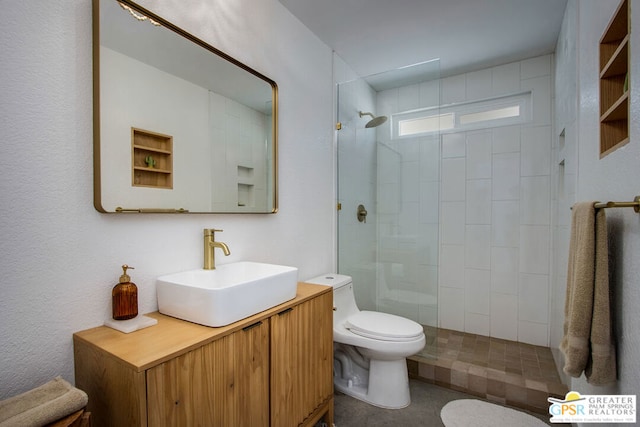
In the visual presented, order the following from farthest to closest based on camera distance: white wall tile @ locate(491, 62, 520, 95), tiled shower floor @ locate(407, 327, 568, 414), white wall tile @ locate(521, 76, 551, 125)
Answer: white wall tile @ locate(491, 62, 520, 95)
white wall tile @ locate(521, 76, 551, 125)
tiled shower floor @ locate(407, 327, 568, 414)

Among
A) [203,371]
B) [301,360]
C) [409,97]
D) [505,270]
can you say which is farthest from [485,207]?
[203,371]

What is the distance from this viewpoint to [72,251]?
1045 mm

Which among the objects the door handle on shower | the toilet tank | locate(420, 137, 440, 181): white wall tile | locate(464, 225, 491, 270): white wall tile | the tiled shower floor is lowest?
the tiled shower floor

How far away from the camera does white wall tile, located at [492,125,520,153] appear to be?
9.00 ft

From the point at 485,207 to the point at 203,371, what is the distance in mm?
2705

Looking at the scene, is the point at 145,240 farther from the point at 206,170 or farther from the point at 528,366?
the point at 528,366

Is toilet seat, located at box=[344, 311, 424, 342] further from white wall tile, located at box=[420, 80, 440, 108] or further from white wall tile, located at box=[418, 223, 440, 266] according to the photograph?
white wall tile, located at box=[420, 80, 440, 108]

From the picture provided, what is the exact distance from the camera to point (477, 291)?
2912 millimetres

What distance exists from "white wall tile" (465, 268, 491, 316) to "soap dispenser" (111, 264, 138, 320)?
274cm

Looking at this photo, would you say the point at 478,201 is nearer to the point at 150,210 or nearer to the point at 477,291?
the point at 477,291

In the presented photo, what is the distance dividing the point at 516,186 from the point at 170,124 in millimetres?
2735

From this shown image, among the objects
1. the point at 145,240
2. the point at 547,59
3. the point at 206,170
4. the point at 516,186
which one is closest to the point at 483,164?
the point at 516,186

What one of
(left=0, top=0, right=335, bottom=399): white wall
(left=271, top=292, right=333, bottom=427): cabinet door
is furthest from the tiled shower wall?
(left=0, top=0, right=335, bottom=399): white wall

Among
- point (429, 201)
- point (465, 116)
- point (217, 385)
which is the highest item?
point (465, 116)
